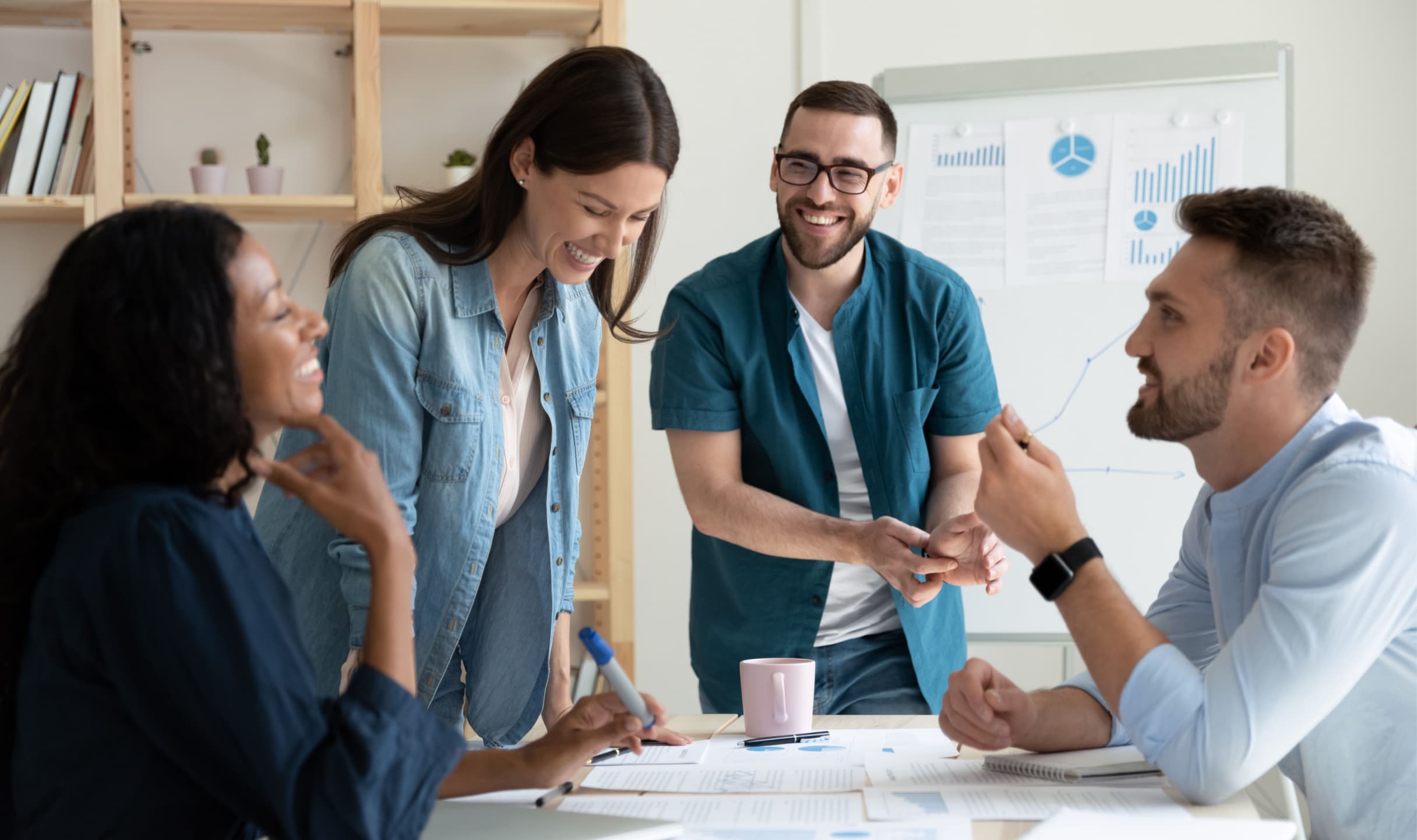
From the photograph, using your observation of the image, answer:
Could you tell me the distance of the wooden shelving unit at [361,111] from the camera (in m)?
2.95

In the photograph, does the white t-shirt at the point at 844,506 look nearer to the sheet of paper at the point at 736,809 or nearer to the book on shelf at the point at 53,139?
the sheet of paper at the point at 736,809

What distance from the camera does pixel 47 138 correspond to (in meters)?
2.98

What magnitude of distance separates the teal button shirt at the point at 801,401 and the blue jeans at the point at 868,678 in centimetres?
5

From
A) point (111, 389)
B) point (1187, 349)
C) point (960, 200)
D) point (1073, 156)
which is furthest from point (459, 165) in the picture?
point (111, 389)

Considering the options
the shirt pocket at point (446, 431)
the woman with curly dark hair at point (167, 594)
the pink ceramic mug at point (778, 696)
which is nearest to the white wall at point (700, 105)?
the shirt pocket at point (446, 431)

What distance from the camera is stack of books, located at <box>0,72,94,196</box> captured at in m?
2.96

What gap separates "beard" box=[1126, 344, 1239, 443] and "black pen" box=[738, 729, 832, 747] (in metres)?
0.55

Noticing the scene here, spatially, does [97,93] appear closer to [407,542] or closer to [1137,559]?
[407,542]

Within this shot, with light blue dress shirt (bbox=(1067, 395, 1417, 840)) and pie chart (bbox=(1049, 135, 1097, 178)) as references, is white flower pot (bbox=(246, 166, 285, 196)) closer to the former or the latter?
pie chart (bbox=(1049, 135, 1097, 178))

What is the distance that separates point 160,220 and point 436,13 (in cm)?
236

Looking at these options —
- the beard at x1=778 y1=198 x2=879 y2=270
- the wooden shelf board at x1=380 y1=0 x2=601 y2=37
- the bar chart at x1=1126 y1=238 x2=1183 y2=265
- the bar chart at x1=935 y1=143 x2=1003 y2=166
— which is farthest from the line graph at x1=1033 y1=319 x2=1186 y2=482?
the wooden shelf board at x1=380 y1=0 x2=601 y2=37

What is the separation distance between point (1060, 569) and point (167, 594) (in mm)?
874

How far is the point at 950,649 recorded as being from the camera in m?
2.12

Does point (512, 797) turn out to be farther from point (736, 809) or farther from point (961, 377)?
point (961, 377)
